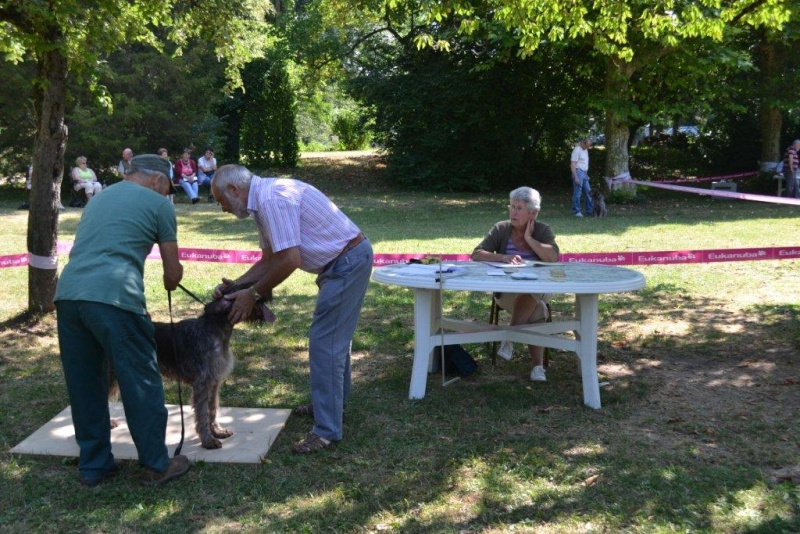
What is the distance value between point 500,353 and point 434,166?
697 inches

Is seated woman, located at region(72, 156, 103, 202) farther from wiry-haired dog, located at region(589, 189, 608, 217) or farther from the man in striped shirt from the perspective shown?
the man in striped shirt

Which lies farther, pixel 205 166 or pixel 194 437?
pixel 205 166

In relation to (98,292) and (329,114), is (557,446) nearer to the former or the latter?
(98,292)

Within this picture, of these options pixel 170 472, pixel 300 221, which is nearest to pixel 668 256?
pixel 300 221

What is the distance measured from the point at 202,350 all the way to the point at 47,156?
358cm

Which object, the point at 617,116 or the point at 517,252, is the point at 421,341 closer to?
the point at 517,252

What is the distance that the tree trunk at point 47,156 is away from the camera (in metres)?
6.82

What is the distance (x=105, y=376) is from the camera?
3930 mm

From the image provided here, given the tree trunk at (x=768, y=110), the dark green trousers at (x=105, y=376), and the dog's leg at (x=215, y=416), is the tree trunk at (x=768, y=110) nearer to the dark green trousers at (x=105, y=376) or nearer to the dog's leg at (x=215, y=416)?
the dog's leg at (x=215, y=416)

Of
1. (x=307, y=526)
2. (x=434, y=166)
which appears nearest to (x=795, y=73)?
(x=434, y=166)

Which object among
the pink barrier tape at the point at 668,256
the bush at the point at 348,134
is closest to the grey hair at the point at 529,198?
the pink barrier tape at the point at 668,256

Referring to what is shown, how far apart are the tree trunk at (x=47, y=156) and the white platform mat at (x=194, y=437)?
2.34 meters

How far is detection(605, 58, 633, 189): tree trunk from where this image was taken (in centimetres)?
1797

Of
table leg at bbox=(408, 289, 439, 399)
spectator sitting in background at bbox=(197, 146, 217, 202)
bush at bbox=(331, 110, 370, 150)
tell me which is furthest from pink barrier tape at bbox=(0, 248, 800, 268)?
bush at bbox=(331, 110, 370, 150)
